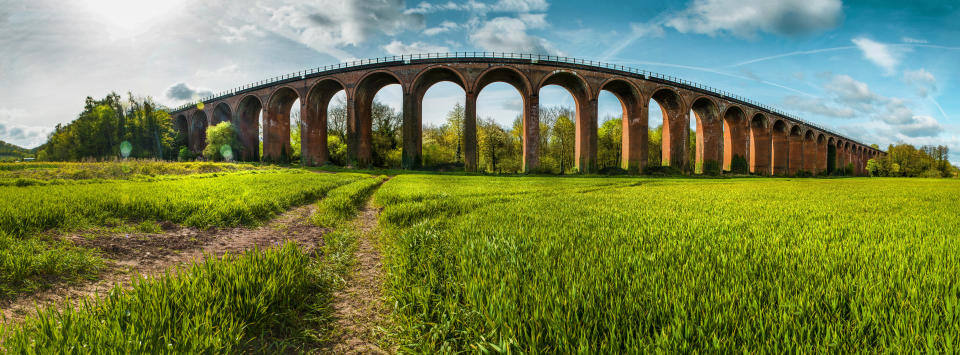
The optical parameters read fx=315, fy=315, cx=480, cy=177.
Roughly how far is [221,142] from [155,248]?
157 ft

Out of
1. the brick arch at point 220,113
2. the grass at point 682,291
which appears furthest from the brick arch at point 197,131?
the grass at point 682,291

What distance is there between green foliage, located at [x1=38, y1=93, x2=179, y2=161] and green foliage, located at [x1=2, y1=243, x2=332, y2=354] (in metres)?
66.0

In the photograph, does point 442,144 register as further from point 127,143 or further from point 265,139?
point 127,143

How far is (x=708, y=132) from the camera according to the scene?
41281 millimetres

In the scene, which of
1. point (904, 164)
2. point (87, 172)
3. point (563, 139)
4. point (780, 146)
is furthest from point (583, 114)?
point (904, 164)

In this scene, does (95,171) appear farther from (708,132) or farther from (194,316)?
(708,132)

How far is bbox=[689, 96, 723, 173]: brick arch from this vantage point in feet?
131

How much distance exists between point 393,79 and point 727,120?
155ft

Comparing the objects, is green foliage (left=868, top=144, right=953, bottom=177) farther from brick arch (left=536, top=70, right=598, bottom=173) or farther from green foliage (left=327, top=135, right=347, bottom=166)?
green foliage (left=327, top=135, right=347, bottom=166)

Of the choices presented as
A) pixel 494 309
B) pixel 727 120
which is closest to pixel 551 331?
pixel 494 309

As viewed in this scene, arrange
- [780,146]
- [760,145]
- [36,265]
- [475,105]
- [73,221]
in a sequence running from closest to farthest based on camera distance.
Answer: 1. [36,265]
2. [73,221]
3. [475,105]
4. [760,145]
5. [780,146]

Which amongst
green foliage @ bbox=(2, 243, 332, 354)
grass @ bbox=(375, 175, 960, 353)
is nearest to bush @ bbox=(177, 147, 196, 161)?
green foliage @ bbox=(2, 243, 332, 354)

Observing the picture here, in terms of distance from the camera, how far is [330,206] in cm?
741

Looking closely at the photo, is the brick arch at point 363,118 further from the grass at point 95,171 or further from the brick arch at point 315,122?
the grass at point 95,171
